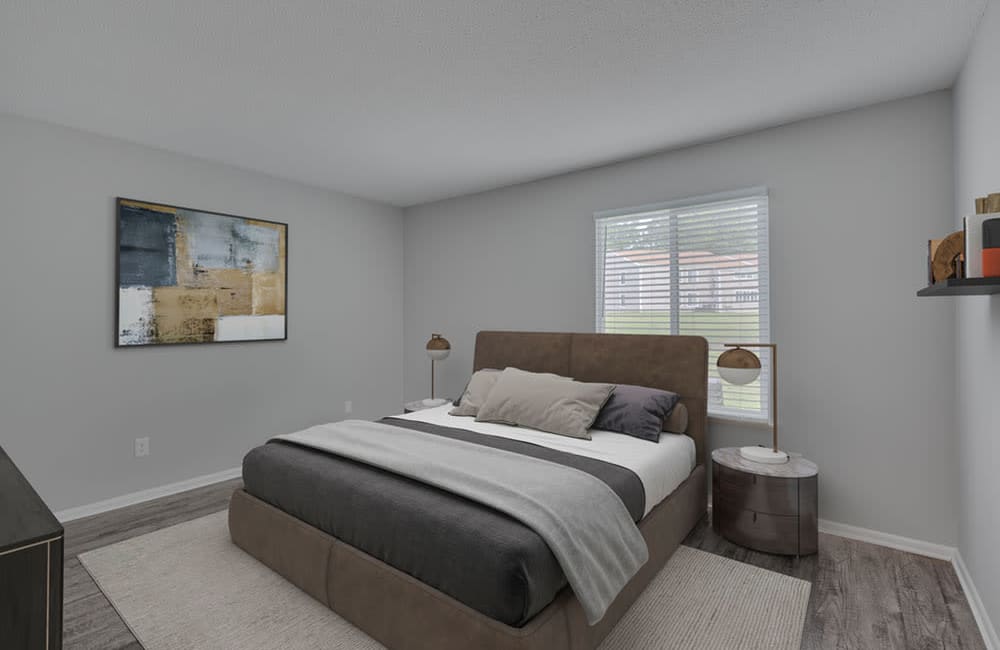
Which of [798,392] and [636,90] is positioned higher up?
[636,90]

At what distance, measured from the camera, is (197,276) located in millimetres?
3725

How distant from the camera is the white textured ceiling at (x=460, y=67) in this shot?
6.51 ft

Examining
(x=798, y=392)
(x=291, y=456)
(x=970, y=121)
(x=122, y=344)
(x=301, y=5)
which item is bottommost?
(x=291, y=456)

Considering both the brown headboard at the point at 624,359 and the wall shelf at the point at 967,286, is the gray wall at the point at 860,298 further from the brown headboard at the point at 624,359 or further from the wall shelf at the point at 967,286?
the wall shelf at the point at 967,286

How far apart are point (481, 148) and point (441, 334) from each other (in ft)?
6.84

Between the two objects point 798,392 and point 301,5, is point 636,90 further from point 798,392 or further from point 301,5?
point 798,392

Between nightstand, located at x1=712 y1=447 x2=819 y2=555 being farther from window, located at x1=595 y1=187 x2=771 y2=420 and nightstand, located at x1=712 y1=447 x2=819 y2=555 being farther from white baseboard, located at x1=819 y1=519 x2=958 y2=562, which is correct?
window, located at x1=595 y1=187 x2=771 y2=420

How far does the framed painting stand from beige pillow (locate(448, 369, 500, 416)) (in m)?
1.85

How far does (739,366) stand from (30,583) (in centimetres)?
293

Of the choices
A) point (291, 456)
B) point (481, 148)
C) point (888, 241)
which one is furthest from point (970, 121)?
point (291, 456)

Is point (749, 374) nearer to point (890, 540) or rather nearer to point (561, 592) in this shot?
point (890, 540)

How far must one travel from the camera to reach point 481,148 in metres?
3.53

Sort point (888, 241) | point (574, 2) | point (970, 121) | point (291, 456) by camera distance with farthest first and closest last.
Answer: point (888, 241)
point (291, 456)
point (970, 121)
point (574, 2)

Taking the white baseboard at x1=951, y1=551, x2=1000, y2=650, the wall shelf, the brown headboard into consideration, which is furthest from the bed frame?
the wall shelf
